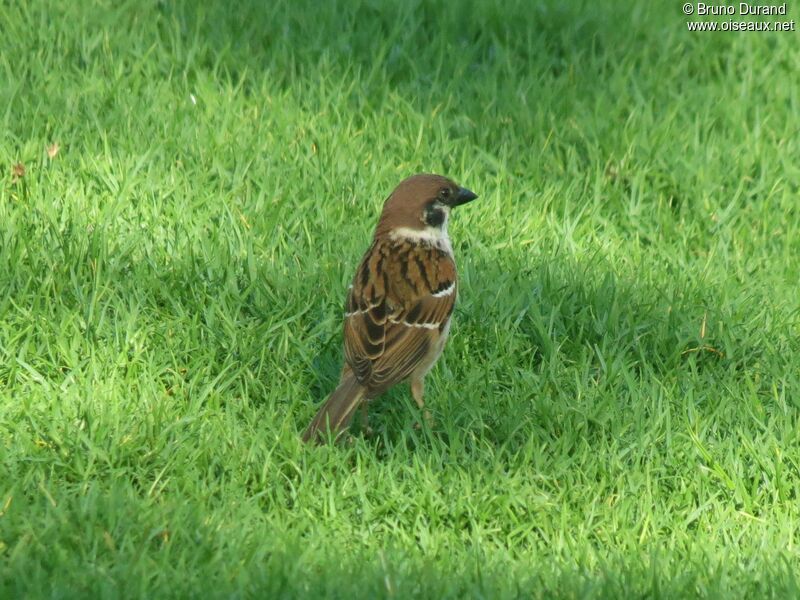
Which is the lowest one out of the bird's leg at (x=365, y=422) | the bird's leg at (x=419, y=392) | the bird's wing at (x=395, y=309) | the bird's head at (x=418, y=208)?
the bird's leg at (x=365, y=422)

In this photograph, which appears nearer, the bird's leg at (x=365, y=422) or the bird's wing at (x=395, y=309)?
the bird's wing at (x=395, y=309)

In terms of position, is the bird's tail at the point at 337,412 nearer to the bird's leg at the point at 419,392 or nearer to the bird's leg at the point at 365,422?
the bird's leg at the point at 365,422

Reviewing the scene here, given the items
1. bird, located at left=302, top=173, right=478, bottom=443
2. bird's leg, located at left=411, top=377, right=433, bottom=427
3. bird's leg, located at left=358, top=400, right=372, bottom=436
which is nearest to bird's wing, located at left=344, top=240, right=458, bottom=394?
bird, located at left=302, top=173, right=478, bottom=443

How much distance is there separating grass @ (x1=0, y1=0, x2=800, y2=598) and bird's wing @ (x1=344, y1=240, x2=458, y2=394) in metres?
0.30

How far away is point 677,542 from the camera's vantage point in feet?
15.9

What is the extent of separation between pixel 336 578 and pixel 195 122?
12.9 ft

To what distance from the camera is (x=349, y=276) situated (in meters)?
6.34

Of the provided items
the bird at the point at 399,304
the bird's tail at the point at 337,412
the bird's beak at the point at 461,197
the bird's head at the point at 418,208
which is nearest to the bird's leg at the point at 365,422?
the bird at the point at 399,304

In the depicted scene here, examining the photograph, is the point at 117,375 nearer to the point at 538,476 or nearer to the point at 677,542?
the point at 538,476

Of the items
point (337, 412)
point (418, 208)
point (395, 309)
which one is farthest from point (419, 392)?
point (418, 208)

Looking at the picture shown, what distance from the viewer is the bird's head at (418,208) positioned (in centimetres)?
590

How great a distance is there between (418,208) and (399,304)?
57cm

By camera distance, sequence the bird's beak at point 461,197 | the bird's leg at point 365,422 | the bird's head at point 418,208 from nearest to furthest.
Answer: the bird's leg at point 365,422 → the bird's head at point 418,208 → the bird's beak at point 461,197

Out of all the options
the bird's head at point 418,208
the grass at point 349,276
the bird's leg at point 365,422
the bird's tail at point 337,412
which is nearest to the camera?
the grass at point 349,276
